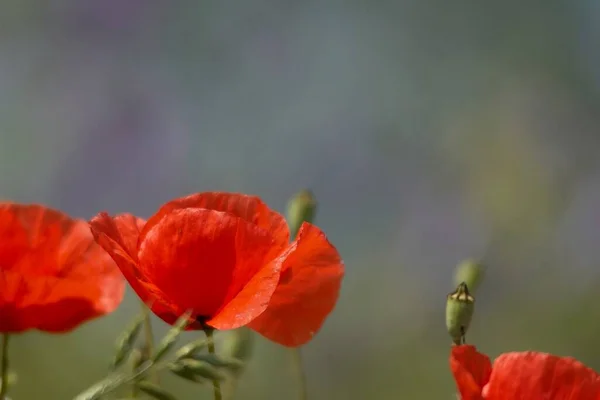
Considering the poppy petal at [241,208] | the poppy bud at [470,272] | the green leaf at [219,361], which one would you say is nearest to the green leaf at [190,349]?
the green leaf at [219,361]

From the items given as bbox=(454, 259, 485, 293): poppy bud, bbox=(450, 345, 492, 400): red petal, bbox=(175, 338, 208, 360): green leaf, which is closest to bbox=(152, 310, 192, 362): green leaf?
bbox=(175, 338, 208, 360): green leaf

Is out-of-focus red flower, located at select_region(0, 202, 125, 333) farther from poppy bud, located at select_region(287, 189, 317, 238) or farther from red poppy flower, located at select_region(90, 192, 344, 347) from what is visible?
poppy bud, located at select_region(287, 189, 317, 238)

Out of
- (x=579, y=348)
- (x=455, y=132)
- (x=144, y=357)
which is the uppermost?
(x=455, y=132)

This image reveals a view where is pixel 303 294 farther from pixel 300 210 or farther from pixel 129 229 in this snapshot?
pixel 300 210

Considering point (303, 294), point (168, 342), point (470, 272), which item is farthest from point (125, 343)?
point (470, 272)

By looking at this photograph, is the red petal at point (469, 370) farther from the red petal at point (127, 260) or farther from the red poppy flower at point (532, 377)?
the red petal at point (127, 260)

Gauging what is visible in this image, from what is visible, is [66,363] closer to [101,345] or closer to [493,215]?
[101,345]

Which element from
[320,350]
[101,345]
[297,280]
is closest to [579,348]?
[320,350]
